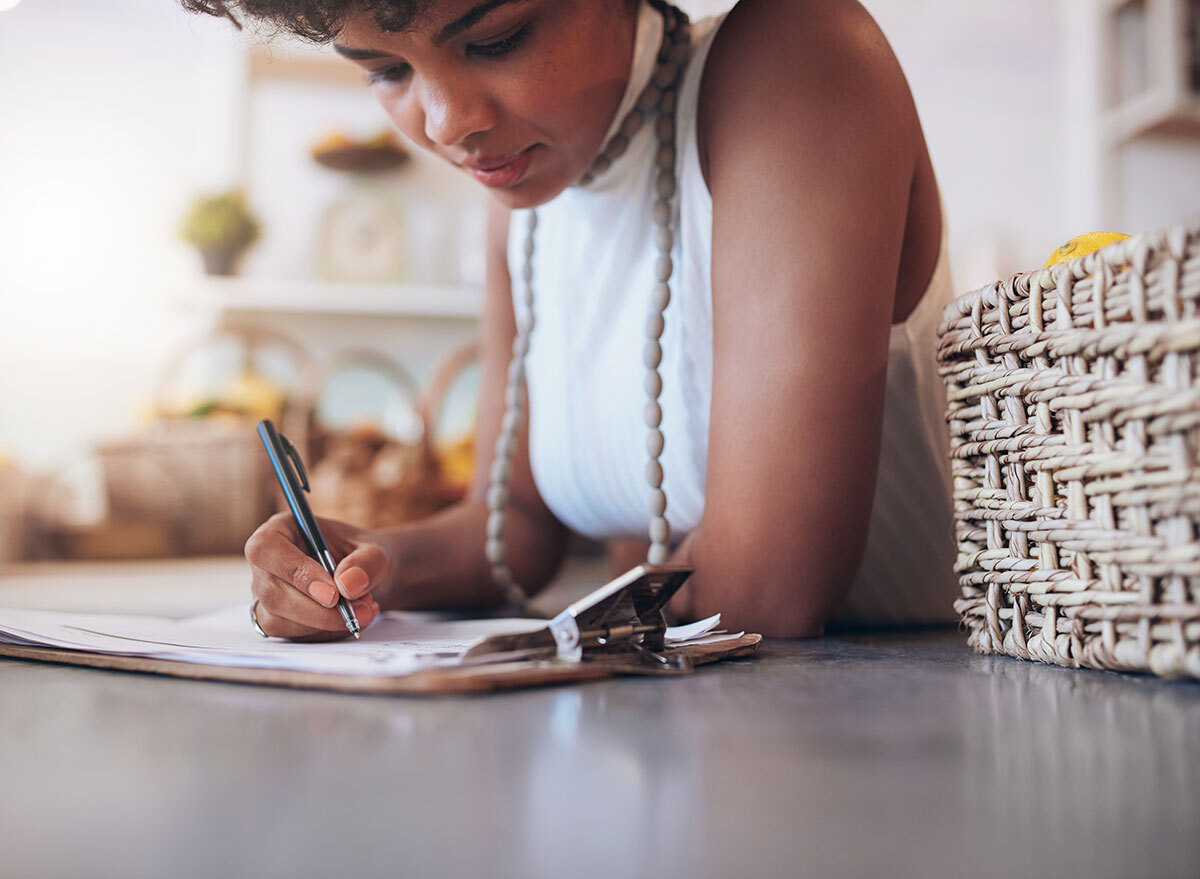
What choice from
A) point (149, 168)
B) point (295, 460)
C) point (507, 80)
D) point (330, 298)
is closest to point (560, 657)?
point (295, 460)

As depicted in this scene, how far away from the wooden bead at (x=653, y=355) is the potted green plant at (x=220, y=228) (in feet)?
6.98

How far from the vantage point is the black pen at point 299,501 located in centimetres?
63

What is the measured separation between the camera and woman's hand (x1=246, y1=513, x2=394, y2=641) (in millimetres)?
611

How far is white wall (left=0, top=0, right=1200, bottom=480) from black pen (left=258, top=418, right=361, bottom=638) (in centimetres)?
227

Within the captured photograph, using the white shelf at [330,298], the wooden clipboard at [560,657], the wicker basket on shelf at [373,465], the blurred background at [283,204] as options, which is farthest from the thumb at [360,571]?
the white shelf at [330,298]

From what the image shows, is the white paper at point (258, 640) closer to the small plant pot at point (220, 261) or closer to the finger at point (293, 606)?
the finger at point (293, 606)

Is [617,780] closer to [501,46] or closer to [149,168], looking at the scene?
[501,46]

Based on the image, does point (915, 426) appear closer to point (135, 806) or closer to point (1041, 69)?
point (135, 806)

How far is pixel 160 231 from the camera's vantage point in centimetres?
287

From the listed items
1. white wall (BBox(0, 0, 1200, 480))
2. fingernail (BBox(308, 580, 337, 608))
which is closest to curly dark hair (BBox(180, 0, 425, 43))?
fingernail (BBox(308, 580, 337, 608))

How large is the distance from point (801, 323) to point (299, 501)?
0.34m

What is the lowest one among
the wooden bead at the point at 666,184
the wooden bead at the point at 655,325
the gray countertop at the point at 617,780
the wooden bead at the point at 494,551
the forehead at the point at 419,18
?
the gray countertop at the point at 617,780

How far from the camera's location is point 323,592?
604 mm

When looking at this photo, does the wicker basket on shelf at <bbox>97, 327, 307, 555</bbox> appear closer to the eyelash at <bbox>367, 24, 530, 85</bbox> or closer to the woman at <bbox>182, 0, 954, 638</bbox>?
the woman at <bbox>182, 0, 954, 638</bbox>
